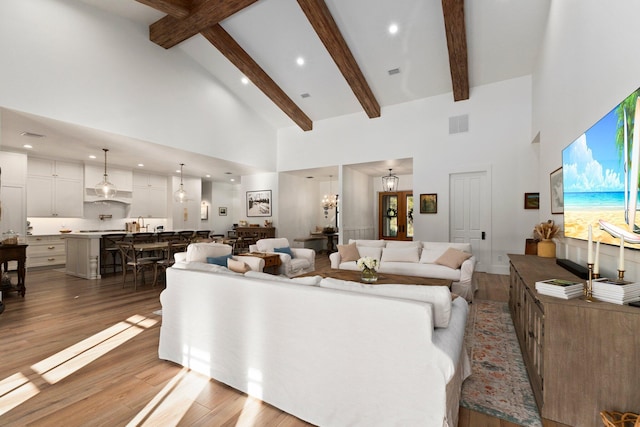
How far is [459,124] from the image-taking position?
6.78 meters

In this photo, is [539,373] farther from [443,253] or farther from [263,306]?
[443,253]

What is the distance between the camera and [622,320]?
5.25 ft

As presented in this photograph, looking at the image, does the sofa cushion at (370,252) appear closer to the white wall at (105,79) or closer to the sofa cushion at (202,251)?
the sofa cushion at (202,251)

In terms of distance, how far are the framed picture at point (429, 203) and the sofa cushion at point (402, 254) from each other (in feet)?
7.39

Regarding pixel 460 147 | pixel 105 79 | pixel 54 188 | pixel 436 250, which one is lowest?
pixel 436 250

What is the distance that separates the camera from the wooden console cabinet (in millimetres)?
1597

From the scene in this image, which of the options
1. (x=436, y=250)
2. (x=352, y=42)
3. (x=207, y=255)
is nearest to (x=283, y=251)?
(x=207, y=255)

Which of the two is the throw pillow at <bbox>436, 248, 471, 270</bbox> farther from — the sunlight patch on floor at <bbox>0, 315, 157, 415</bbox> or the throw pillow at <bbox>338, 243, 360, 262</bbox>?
the sunlight patch on floor at <bbox>0, 315, 157, 415</bbox>

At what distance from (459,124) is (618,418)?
6.24 meters

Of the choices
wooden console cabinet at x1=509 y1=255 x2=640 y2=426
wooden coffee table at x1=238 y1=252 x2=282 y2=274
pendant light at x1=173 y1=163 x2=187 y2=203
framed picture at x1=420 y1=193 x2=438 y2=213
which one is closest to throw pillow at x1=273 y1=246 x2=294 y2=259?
wooden coffee table at x1=238 y1=252 x2=282 y2=274

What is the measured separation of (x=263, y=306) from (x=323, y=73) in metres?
5.99

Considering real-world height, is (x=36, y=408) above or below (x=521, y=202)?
below

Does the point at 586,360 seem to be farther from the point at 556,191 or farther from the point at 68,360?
the point at 68,360

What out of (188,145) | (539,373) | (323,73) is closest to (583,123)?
(539,373)
